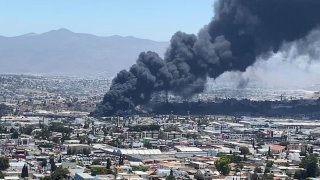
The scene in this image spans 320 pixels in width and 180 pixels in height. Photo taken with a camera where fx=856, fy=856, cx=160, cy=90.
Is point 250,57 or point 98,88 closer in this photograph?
point 250,57

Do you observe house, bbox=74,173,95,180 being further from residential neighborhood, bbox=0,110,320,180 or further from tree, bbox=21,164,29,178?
tree, bbox=21,164,29,178

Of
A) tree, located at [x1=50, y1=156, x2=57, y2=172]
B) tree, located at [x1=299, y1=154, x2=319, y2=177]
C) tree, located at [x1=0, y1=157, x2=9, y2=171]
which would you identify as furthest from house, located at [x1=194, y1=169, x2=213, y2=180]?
tree, located at [x1=0, y1=157, x2=9, y2=171]

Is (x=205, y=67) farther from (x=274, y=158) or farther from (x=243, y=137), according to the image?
(x=274, y=158)

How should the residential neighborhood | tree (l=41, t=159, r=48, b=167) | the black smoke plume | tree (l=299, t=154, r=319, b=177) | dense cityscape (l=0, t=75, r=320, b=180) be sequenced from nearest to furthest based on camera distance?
tree (l=299, t=154, r=319, b=177) → the residential neighborhood → dense cityscape (l=0, t=75, r=320, b=180) → tree (l=41, t=159, r=48, b=167) → the black smoke plume

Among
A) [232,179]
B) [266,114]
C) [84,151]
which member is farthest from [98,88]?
[232,179]

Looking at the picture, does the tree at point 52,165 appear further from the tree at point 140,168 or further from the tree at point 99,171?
the tree at point 140,168

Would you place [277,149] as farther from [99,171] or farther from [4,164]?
[4,164]
